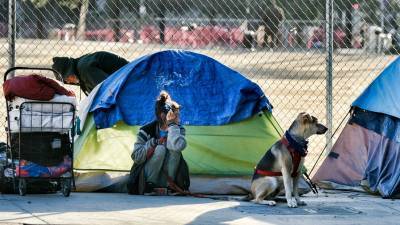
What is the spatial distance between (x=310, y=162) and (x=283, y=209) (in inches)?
125

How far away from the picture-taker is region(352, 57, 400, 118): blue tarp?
10.1 m

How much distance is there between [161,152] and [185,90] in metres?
1.10

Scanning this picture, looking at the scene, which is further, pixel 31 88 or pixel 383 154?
pixel 383 154

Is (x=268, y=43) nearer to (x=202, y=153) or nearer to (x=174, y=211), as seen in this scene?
(x=202, y=153)

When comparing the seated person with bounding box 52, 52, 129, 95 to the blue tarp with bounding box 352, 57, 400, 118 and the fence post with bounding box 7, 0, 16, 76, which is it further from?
the blue tarp with bounding box 352, 57, 400, 118

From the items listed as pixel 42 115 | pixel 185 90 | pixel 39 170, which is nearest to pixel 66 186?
pixel 39 170

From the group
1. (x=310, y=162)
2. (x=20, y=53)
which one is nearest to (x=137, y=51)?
(x=20, y=53)

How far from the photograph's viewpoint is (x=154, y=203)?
8969 millimetres

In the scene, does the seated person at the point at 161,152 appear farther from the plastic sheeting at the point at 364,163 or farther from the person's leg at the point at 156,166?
the plastic sheeting at the point at 364,163

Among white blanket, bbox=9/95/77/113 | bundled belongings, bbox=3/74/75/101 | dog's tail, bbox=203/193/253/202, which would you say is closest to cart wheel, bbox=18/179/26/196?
white blanket, bbox=9/95/77/113

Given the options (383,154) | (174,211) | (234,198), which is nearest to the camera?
(174,211)

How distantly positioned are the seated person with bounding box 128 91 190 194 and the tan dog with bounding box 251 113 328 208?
0.76 meters

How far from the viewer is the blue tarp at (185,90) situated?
32.9ft

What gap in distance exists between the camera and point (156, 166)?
30.8ft
